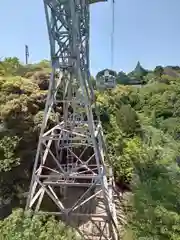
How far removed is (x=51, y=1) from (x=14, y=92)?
3347 millimetres

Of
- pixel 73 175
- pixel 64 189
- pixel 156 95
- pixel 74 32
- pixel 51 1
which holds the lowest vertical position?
pixel 64 189

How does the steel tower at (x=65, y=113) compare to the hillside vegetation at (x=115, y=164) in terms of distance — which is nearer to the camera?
the hillside vegetation at (x=115, y=164)

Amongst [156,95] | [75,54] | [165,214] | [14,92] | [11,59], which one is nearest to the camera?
[165,214]

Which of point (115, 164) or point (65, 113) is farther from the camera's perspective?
point (115, 164)

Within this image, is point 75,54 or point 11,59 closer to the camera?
point 75,54

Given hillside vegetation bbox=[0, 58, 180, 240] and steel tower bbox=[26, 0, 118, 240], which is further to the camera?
steel tower bbox=[26, 0, 118, 240]

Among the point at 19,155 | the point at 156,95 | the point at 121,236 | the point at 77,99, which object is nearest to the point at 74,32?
the point at 77,99

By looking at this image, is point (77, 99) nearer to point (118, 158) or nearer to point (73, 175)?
point (73, 175)

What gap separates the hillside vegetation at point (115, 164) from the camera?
4.99 meters

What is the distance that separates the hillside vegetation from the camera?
196 inches

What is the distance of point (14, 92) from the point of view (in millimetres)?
8422

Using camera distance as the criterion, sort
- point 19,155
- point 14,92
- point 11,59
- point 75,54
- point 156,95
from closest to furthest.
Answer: point 75,54, point 19,155, point 14,92, point 11,59, point 156,95

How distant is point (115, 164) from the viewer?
1009 cm

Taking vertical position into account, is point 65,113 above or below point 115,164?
above
